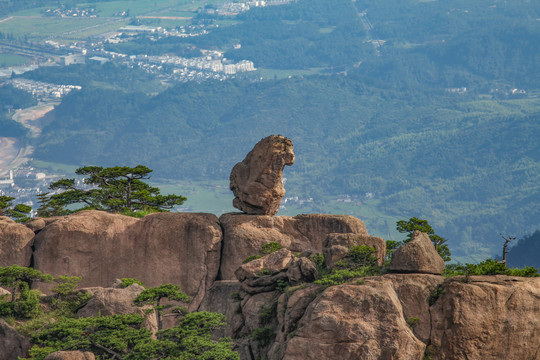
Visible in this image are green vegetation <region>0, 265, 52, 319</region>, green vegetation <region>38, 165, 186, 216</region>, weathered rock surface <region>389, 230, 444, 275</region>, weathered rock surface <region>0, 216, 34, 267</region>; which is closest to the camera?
weathered rock surface <region>389, 230, 444, 275</region>

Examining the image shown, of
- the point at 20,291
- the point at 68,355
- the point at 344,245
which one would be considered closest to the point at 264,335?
the point at 344,245

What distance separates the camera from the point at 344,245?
41281mm

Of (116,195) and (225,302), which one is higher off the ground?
(116,195)

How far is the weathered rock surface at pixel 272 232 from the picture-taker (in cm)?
4988

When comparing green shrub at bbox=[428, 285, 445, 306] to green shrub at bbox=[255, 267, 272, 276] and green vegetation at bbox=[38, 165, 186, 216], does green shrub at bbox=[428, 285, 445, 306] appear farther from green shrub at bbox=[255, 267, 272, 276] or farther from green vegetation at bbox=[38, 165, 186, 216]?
green vegetation at bbox=[38, 165, 186, 216]

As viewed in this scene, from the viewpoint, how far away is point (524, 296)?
117 feet

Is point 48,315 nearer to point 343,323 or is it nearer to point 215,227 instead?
point 215,227

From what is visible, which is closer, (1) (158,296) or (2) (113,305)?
(2) (113,305)

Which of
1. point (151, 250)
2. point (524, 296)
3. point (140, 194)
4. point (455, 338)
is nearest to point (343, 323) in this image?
point (455, 338)

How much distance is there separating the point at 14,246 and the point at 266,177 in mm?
14331

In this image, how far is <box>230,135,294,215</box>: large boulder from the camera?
5194 centimetres

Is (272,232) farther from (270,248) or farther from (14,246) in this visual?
(14,246)

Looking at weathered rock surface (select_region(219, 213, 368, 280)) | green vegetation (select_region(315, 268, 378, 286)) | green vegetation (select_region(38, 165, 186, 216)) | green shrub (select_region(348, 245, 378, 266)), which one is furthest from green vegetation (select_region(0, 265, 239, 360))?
green vegetation (select_region(38, 165, 186, 216))

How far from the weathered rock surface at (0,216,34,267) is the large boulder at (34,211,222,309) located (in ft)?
1.79
